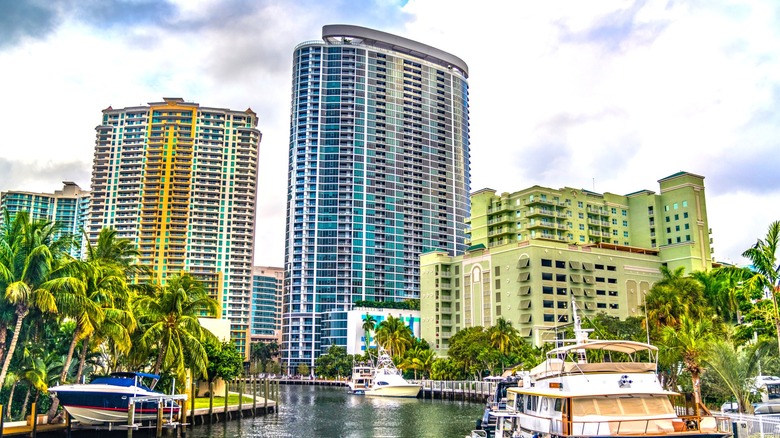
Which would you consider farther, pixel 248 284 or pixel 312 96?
pixel 312 96

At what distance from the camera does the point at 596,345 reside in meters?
28.9

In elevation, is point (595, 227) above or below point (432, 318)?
above

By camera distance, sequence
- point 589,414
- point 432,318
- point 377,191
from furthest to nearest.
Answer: point 377,191 → point 432,318 → point 589,414

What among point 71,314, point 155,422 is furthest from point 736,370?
point 155,422

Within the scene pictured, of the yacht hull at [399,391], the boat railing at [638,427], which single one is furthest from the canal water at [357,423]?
the boat railing at [638,427]

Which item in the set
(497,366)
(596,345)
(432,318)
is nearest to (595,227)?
(432,318)

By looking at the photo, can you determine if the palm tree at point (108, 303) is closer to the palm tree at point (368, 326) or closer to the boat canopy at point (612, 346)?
the boat canopy at point (612, 346)

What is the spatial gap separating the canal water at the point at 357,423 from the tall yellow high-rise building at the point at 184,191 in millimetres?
107036

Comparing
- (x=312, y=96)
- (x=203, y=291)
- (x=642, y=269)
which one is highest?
(x=312, y=96)

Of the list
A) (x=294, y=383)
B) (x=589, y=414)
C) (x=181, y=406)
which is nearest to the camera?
(x=589, y=414)

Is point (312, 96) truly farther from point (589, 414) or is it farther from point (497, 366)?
point (589, 414)

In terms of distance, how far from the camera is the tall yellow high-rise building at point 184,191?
180 m

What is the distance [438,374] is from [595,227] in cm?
5363

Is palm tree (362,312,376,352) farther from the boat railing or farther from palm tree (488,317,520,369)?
the boat railing
